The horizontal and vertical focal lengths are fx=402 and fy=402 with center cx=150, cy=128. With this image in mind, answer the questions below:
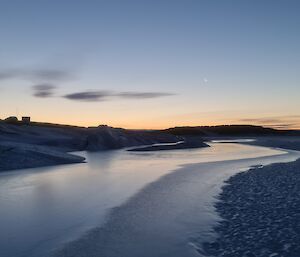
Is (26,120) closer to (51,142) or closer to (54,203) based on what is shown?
(51,142)

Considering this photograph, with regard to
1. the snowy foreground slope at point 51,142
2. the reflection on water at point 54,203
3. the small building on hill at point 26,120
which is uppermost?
the small building on hill at point 26,120

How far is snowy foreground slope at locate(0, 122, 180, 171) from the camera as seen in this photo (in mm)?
23547

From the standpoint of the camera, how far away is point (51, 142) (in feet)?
134

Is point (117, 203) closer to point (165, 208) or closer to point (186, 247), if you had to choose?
point (165, 208)

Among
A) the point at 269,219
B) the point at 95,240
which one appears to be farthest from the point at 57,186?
the point at 269,219

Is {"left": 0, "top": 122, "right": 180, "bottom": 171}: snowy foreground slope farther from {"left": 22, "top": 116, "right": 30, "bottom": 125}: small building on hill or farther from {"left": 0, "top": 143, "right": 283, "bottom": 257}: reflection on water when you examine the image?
{"left": 22, "top": 116, "right": 30, "bottom": 125}: small building on hill

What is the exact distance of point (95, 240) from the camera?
7.96 meters

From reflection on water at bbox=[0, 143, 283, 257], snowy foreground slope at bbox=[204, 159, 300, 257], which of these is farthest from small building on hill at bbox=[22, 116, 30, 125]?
snowy foreground slope at bbox=[204, 159, 300, 257]

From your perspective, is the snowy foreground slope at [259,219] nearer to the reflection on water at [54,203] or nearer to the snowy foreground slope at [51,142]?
the reflection on water at [54,203]

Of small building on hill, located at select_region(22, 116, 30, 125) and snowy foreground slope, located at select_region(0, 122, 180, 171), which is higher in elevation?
small building on hill, located at select_region(22, 116, 30, 125)

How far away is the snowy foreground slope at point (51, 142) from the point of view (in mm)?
23547

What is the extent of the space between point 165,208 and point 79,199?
9.95 feet

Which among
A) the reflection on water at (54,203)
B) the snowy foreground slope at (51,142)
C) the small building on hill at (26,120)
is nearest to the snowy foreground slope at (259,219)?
the reflection on water at (54,203)

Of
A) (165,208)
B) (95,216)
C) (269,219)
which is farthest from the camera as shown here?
(165,208)
